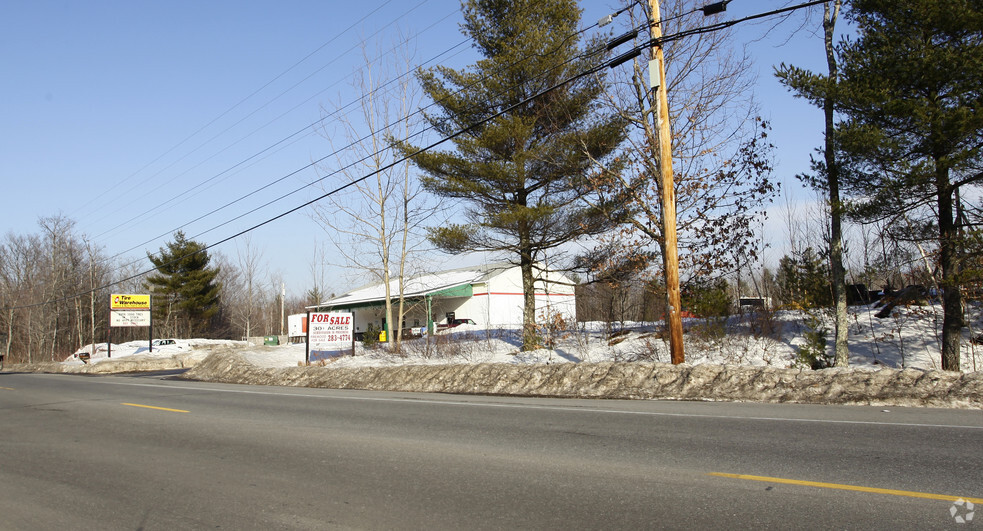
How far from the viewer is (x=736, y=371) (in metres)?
11.4

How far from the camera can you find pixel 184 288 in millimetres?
59312

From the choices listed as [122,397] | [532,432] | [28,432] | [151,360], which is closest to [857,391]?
[532,432]

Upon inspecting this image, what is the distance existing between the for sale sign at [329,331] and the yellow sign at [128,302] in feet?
102

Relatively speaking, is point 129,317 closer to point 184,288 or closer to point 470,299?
point 184,288

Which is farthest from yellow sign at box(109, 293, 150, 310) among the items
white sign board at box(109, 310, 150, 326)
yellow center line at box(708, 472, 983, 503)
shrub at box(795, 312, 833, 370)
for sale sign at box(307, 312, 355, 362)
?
yellow center line at box(708, 472, 983, 503)

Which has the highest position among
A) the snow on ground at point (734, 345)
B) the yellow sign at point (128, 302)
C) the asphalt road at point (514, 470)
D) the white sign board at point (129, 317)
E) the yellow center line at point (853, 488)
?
the yellow sign at point (128, 302)

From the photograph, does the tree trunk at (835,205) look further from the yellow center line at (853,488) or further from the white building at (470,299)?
the white building at (470,299)

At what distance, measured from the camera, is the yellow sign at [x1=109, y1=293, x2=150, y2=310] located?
46.5m

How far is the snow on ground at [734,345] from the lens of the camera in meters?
14.7

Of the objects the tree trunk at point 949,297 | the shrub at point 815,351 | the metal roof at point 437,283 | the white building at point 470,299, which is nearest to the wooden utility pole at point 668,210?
the shrub at point 815,351

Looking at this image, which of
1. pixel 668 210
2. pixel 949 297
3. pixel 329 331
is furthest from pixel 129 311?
pixel 949 297

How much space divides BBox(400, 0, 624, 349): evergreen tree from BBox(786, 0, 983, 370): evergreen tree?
637 cm

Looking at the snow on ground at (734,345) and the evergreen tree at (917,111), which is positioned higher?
the evergreen tree at (917,111)

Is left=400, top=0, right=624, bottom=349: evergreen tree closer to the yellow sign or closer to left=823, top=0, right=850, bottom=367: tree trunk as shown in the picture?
left=823, top=0, right=850, bottom=367: tree trunk
